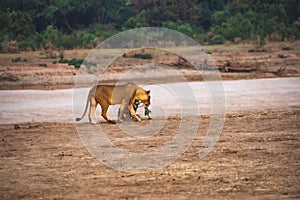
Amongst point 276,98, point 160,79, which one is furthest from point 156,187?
→ point 160,79

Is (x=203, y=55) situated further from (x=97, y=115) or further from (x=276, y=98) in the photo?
(x=97, y=115)

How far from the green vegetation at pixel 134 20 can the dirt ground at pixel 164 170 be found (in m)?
18.7

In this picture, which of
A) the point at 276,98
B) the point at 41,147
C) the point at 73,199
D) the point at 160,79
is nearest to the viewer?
the point at 73,199

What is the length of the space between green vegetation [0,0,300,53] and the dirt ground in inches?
737

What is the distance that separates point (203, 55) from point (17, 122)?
47.3 ft

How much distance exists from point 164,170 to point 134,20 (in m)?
29.5

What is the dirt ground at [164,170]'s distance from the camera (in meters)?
9.20

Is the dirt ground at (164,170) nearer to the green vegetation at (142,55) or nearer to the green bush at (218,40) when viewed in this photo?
the green vegetation at (142,55)

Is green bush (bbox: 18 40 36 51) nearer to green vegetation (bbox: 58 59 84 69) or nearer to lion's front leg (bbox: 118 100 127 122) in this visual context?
green vegetation (bbox: 58 59 84 69)

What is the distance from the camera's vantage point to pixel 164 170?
34.4 feet

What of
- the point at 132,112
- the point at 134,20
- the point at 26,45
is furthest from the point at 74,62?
the point at 134,20

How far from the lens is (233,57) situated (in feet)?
96.1

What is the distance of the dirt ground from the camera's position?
9195mm

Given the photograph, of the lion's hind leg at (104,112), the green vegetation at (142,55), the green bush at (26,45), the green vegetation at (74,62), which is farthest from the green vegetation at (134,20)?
the lion's hind leg at (104,112)
